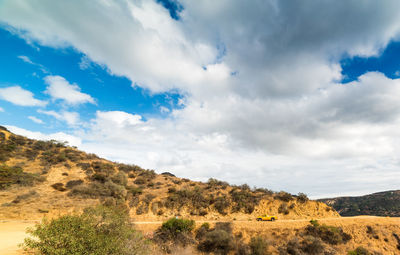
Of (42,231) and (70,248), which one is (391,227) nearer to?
(70,248)

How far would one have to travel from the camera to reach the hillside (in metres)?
28.5

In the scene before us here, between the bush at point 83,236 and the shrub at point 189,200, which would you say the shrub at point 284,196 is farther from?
the bush at point 83,236

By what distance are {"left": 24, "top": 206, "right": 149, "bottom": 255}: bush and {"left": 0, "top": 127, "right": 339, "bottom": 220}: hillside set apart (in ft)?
57.5

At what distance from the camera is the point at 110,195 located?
114ft

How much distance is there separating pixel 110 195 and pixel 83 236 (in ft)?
87.7

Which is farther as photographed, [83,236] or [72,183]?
[72,183]

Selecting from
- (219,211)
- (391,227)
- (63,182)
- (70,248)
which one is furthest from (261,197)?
(63,182)

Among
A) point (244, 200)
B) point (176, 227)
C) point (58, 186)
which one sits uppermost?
point (58, 186)

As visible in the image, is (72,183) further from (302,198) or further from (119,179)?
(302,198)

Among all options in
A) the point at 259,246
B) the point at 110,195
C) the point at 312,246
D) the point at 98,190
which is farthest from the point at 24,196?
the point at 312,246

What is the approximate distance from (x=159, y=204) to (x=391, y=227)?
35.5 m

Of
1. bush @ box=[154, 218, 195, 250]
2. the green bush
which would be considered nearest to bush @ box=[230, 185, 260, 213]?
the green bush

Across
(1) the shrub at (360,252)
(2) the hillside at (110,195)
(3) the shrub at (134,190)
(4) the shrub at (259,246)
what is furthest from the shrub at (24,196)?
(1) the shrub at (360,252)

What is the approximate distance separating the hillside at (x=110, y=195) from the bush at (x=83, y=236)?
1752cm
